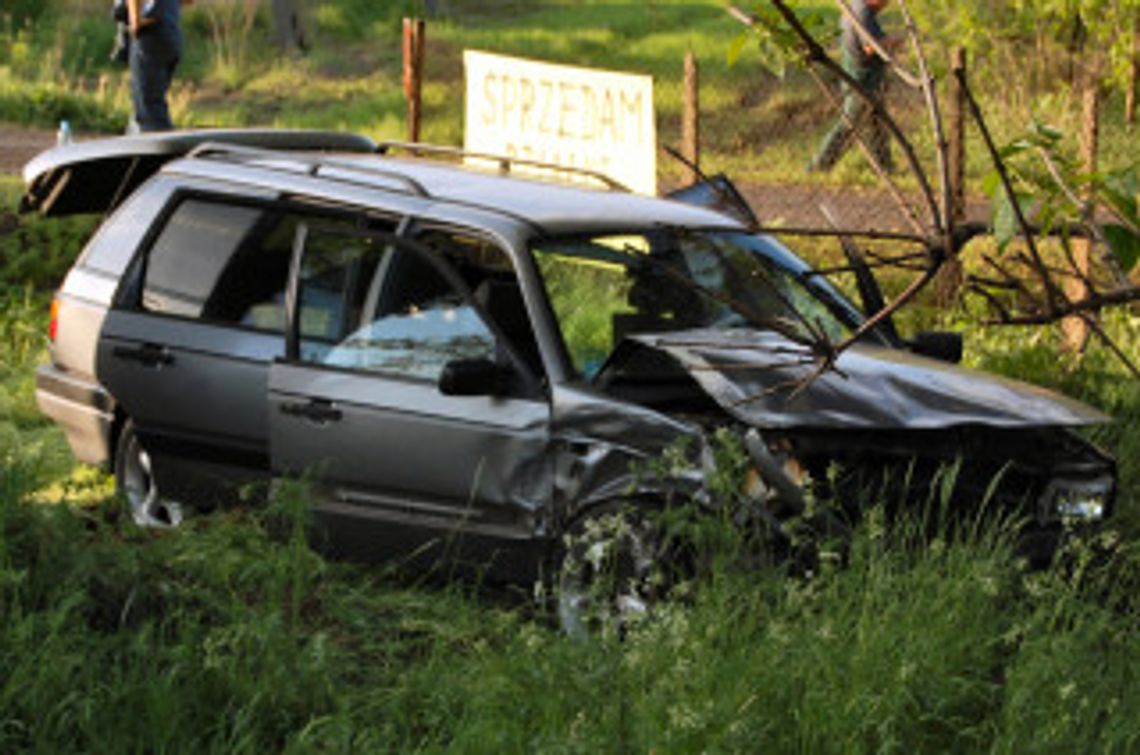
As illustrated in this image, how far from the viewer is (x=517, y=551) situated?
779 cm

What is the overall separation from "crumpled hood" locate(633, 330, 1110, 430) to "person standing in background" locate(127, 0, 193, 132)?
11.9 meters

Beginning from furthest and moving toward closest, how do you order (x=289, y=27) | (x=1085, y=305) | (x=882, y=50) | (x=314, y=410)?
(x=289, y=27)
(x=314, y=410)
(x=882, y=50)
(x=1085, y=305)

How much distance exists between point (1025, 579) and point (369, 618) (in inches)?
83.2

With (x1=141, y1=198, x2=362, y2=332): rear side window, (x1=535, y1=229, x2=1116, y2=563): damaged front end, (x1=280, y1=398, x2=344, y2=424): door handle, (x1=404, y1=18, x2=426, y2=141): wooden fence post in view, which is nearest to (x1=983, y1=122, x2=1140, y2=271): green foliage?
(x1=535, y1=229, x2=1116, y2=563): damaged front end

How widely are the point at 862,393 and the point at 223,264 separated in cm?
251

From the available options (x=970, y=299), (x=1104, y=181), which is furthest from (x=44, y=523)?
(x=970, y=299)

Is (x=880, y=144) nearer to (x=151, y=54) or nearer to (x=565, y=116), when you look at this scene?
(x=565, y=116)

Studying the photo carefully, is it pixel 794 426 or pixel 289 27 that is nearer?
pixel 794 426

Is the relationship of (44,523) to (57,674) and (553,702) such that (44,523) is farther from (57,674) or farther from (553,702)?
(553,702)

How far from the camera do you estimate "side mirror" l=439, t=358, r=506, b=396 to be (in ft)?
25.6

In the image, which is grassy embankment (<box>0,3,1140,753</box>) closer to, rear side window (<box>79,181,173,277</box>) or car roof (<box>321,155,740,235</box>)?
car roof (<box>321,155,740,235</box>)

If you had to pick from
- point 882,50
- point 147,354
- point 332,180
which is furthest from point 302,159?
point 882,50

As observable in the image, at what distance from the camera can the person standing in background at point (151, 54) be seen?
19.3 meters

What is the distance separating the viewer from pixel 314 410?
828 cm
